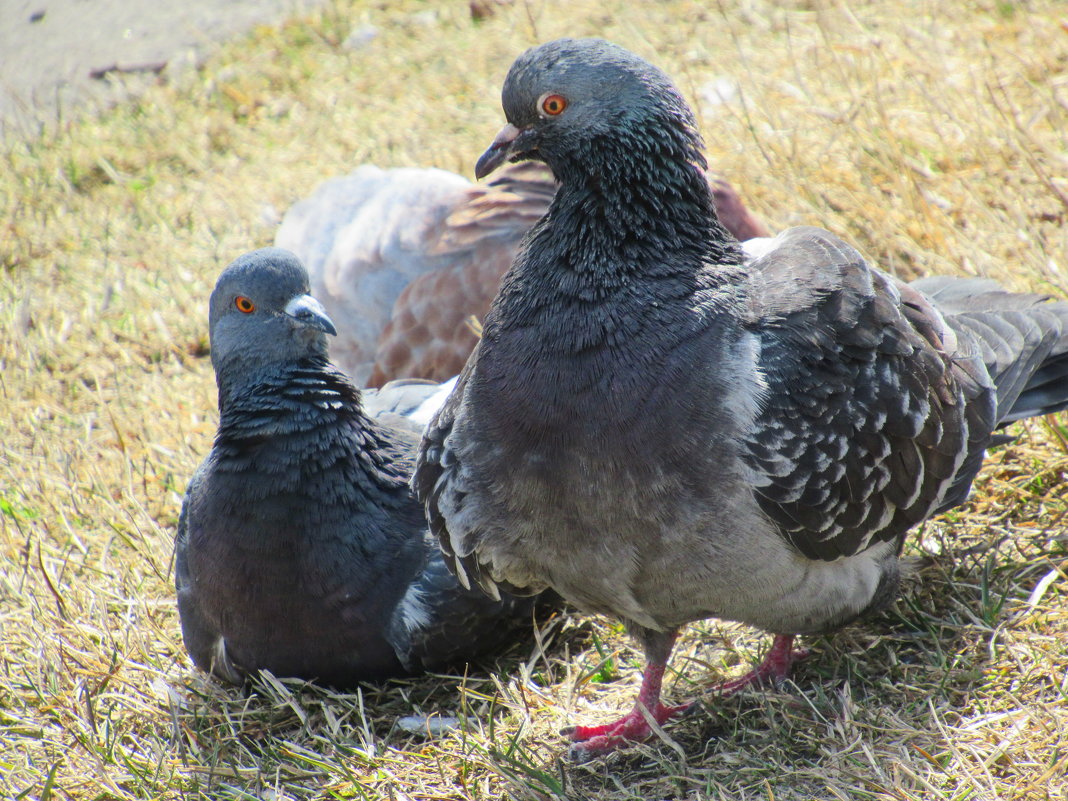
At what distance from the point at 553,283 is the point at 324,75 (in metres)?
6.21

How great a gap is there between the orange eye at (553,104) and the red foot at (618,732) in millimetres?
1923

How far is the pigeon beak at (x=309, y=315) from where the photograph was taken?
3.92 meters

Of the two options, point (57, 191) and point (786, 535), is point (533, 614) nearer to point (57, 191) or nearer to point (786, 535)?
point (786, 535)

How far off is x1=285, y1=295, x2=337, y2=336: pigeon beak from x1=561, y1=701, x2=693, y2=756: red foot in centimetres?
166

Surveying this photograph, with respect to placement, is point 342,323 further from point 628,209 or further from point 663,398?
point 663,398

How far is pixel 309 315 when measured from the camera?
393 centimetres

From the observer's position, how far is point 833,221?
5.44 meters

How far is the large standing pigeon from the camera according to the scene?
2969 mm

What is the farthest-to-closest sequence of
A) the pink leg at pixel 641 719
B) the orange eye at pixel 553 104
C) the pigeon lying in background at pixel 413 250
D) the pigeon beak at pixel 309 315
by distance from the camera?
the pigeon lying in background at pixel 413 250 < the pigeon beak at pixel 309 315 < the pink leg at pixel 641 719 < the orange eye at pixel 553 104

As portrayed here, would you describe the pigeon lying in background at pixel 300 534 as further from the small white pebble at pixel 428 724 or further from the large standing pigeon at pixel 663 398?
the large standing pigeon at pixel 663 398

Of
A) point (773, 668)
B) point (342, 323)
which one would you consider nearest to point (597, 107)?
point (773, 668)

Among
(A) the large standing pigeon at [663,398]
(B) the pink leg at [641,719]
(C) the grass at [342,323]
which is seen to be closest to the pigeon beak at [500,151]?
(A) the large standing pigeon at [663,398]

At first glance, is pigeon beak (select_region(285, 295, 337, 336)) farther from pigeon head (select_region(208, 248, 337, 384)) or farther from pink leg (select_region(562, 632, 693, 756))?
pink leg (select_region(562, 632, 693, 756))

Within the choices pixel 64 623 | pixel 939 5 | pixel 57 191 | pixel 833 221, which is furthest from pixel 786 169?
pixel 57 191
